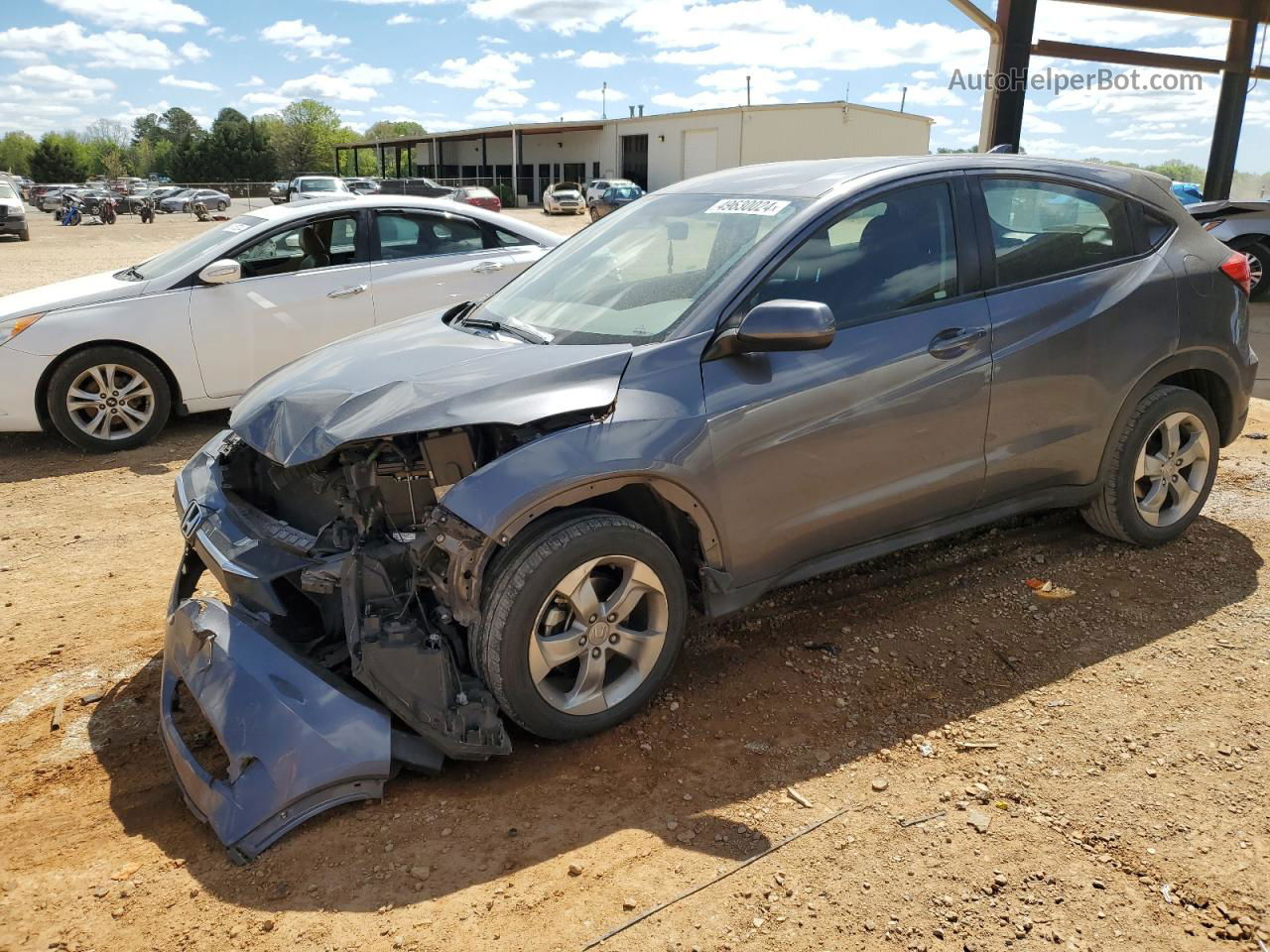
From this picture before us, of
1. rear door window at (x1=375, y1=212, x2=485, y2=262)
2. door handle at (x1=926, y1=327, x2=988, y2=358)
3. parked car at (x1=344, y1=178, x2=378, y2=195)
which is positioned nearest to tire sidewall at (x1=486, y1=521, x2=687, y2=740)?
door handle at (x1=926, y1=327, x2=988, y2=358)

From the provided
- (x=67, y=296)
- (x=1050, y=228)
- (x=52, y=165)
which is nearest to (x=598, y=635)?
(x=1050, y=228)

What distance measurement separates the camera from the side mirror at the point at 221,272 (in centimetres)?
675

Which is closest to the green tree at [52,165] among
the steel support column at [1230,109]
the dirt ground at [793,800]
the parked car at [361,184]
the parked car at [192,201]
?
the parked car at [192,201]

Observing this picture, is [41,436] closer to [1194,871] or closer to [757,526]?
[757,526]

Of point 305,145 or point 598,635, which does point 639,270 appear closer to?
point 598,635

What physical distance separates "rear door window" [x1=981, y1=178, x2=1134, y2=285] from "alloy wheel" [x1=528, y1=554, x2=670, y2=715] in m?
2.00

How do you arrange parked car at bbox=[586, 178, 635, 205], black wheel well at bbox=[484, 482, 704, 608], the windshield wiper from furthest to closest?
1. parked car at bbox=[586, 178, 635, 205]
2. the windshield wiper
3. black wheel well at bbox=[484, 482, 704, 608]

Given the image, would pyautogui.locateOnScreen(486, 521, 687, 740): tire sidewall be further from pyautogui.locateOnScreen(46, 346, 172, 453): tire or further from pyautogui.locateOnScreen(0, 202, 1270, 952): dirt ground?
pyautogui.locateOnScreen(46, 346, 172, 453): tire

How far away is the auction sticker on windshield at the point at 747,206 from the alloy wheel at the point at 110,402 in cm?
474

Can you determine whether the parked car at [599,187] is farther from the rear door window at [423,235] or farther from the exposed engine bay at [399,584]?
the exposed engine bay at [399,584]

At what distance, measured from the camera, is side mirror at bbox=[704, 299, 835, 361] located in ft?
10.3

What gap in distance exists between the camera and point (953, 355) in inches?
146

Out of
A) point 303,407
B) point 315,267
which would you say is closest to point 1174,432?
point 303,407

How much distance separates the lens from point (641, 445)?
311 centimetres
